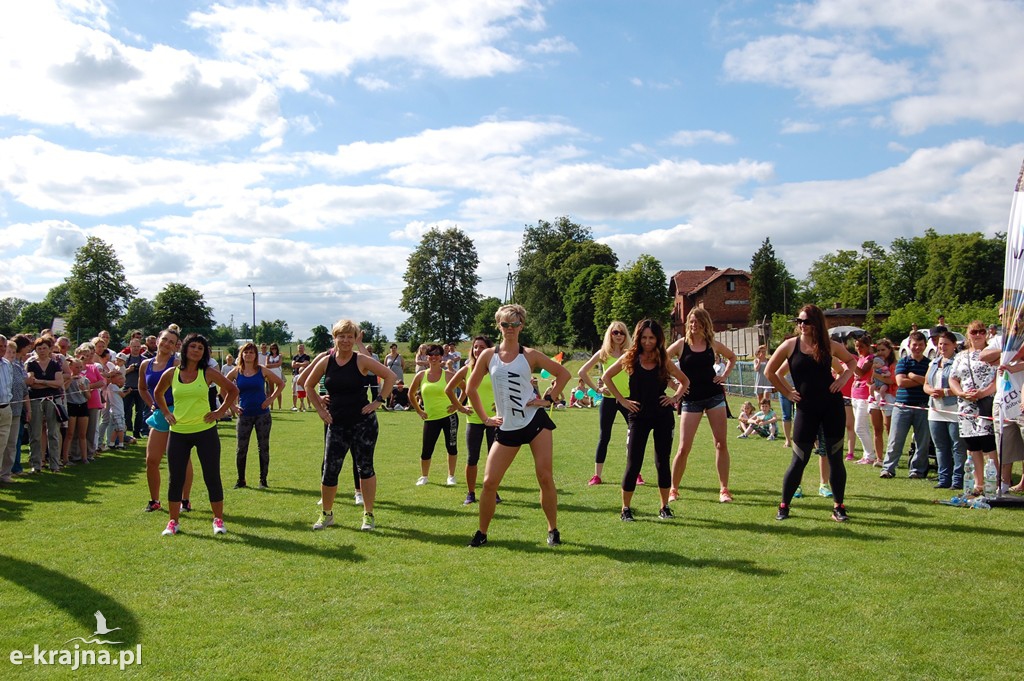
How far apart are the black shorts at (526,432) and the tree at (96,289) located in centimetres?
7640

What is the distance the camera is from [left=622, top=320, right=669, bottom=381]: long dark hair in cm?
780

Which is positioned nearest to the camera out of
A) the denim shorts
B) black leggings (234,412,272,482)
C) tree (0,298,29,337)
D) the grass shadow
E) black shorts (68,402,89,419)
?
the grass shadow

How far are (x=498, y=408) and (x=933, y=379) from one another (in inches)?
266

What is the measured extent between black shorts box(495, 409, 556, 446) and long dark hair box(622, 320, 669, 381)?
5.04ft

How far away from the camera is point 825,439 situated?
25.0 feet

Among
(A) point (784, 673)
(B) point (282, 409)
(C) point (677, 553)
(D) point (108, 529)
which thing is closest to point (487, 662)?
(A) point (784, 673)

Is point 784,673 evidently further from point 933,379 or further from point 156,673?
point 933,379

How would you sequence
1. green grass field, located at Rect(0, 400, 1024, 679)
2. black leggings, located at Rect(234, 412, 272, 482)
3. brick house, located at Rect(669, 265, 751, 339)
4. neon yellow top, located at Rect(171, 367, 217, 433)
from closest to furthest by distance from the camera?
green grass field, located at Rect(0, 400, 1024, 679)
neon yellow top, located at Rect(171, 367, 217, 433)
black leggings, located at Rect(234, 412, 272, 482)
brick house, located at Rect(669, 265, 751, 339)

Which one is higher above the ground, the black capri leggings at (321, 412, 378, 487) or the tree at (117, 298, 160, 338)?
the tree at (117, 298, 160, 338)

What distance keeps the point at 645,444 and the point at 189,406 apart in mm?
4804

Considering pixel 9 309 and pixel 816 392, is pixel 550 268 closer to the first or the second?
pixel 816 392

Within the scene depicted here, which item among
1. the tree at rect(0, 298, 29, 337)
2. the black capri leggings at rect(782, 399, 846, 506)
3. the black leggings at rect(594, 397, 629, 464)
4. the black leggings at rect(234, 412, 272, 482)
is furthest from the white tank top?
the tree at rect(0, 298, 29, 337)

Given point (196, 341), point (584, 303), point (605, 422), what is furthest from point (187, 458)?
point (584, 303)

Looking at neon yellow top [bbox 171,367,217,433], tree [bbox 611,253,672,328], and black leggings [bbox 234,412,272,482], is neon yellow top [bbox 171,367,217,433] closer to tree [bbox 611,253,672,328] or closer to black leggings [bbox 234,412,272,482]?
black leggings [bbox 234,412,272,482]
